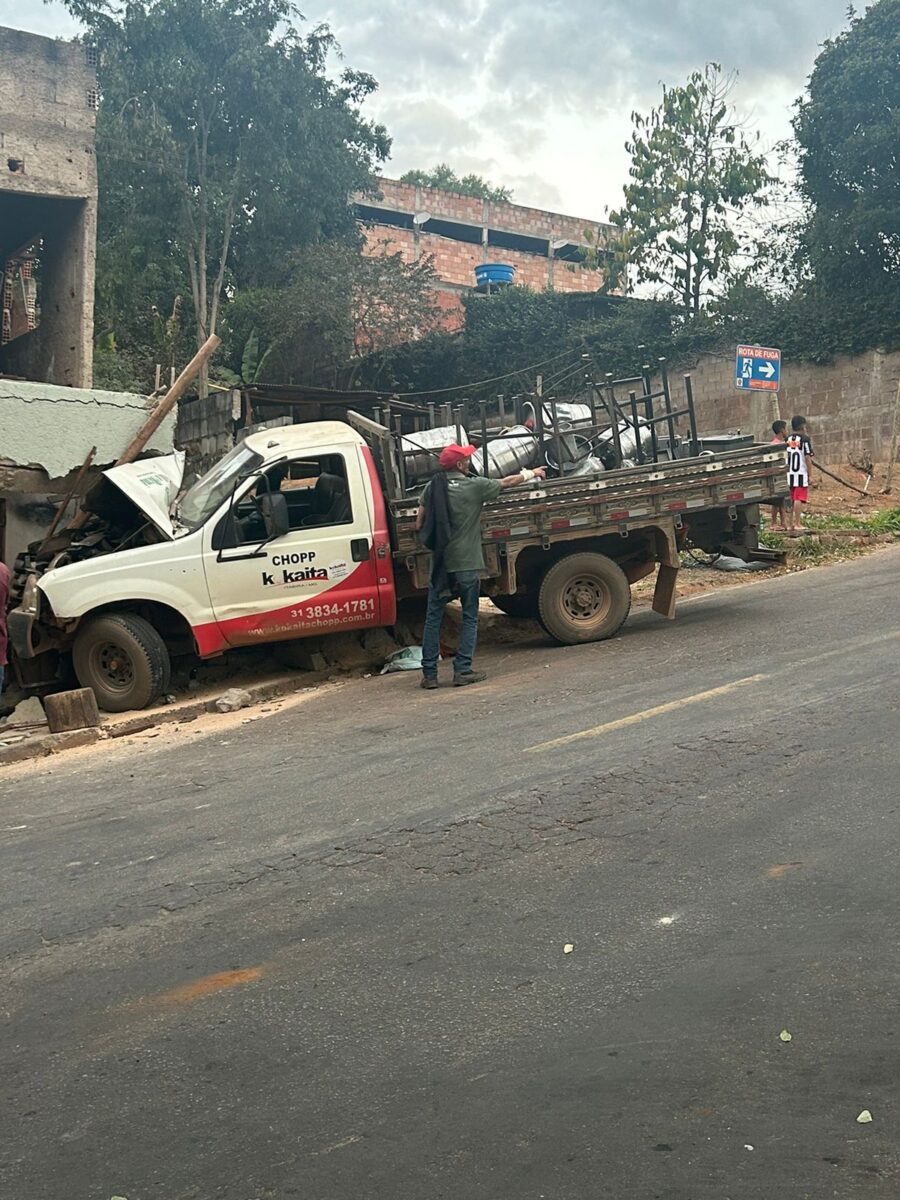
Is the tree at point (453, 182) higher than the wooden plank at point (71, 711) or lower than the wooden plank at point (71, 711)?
higher

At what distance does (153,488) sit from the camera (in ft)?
34.3

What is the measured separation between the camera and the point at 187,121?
94.9ft

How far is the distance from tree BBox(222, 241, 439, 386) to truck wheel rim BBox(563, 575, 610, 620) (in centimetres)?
1995

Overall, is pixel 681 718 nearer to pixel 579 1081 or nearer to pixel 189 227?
pixel 579 1081

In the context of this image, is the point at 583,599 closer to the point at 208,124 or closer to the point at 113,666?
the point at 113,666

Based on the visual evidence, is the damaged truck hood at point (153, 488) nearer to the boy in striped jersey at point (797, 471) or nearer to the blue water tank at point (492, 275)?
the boy in striped jersey at point (797, 471)

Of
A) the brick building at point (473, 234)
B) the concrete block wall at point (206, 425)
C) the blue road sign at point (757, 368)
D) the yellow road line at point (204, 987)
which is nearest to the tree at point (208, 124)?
the concrete block wall at point (206, 425)

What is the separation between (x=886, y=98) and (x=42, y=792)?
23.6 meters

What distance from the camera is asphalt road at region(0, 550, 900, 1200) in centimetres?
318

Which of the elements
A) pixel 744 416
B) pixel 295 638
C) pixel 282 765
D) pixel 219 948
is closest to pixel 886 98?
pixel 744 416

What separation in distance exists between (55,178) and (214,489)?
34.6ft

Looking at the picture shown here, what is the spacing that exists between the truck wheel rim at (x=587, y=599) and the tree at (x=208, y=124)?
66.2ft

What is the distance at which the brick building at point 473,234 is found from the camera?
45188 mm

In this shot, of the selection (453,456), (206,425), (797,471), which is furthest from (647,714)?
(206,425)
